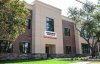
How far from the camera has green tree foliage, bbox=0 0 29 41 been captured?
17.9 metres

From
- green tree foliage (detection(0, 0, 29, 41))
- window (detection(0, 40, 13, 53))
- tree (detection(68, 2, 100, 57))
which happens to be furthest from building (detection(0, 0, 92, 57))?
green tree foliage (detection(0, 0, 29, 41))

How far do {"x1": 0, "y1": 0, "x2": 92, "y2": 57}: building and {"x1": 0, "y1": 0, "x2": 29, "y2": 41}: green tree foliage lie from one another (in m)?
10.2

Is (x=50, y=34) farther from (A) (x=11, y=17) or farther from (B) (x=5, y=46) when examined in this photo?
(A) (x=11, y=17)

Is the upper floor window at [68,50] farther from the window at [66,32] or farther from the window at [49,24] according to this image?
the window at [49,24]

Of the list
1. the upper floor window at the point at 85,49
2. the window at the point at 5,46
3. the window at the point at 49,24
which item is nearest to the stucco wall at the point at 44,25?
the window at the point at 49,24

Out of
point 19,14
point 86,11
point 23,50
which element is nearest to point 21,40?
point 23,50

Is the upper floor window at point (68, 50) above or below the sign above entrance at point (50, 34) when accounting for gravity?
below

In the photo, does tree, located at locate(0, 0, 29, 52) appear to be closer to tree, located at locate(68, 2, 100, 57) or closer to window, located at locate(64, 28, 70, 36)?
tree, located at locate(68, 2, 100, 57)

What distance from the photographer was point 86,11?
3634 centimetres

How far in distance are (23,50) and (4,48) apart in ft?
11.7

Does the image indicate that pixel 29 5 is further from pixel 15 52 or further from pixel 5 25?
pixel 5 25

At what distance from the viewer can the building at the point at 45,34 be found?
3070 centimetres

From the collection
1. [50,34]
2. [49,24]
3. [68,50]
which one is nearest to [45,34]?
[50,34]

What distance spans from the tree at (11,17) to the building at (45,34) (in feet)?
33.3
